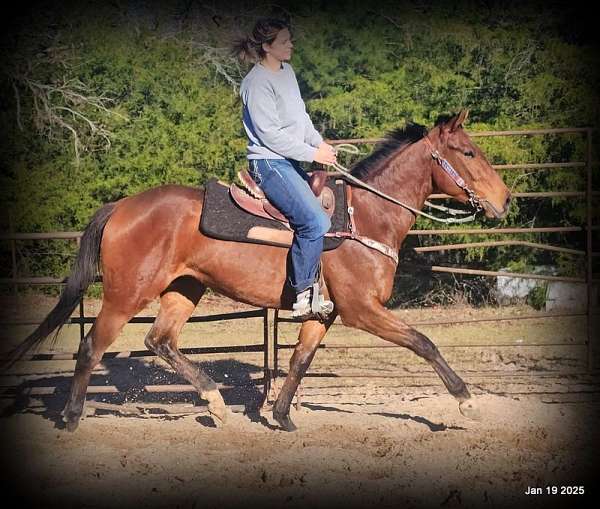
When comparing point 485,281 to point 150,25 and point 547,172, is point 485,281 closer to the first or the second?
point 547,172

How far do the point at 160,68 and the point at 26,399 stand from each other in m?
6.41

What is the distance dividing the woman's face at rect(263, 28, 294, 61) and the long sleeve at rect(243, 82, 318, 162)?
25cm

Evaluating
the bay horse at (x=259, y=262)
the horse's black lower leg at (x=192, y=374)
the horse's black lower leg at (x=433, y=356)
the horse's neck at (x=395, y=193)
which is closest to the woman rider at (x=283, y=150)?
the bay horse at (x=259, y=262)

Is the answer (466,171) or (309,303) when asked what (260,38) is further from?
(309,303)

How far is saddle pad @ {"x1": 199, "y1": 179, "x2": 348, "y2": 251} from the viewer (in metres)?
5.81

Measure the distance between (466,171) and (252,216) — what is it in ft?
5.64

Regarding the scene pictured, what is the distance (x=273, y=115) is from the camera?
5.69 metres

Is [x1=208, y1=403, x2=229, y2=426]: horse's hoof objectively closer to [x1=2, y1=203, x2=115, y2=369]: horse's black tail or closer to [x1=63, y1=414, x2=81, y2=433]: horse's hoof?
[x1=63, y1=414, x2=81, y2=433]: horse's hoof

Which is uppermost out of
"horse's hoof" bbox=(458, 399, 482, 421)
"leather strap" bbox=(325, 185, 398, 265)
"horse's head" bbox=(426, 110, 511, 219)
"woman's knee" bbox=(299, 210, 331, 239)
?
"horse's head" bbox=(426, 110, 511, 219)

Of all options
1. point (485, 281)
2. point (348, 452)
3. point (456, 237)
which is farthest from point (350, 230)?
point (485, 281)

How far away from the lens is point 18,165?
1130 cm

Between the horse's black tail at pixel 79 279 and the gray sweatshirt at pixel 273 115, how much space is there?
1328mm

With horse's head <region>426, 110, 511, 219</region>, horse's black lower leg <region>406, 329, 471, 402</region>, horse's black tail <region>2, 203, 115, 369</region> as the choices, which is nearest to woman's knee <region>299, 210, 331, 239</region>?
horse's black lower leg <region>406, 329, 471, 402</region>

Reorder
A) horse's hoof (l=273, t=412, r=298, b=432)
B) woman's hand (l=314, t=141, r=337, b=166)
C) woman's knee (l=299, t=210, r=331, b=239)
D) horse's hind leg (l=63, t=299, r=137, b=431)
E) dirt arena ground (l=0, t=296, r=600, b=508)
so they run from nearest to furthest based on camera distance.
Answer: dirt arena ground (l=0, t=296, r=600, b=508)
woman's knee (l=299, t=210, r=331, b=239)
woman's hand (l=314, t=141, r=337, b=166)
horse's hind leg (l=63, t=299, r=137, b=431)
horse's hoof (l=273, t=412, r=298, b=432)
